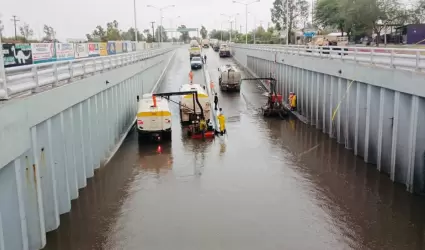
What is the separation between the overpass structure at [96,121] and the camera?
11.6 meters

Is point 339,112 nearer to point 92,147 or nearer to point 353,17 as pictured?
point 92,147

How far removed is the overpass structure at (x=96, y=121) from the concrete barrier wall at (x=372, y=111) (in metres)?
0.04

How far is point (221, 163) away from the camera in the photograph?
22828 millimetres

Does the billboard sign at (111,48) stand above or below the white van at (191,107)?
above

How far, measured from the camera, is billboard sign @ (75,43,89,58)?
1284 inches

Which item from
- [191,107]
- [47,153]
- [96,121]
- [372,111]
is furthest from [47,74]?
[191,107]

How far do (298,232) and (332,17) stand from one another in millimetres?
85489

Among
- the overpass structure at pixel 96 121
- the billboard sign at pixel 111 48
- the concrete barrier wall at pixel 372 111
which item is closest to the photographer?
the overpass structure at pixel 96 121

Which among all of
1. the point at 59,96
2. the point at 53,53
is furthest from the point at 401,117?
the point at 53,53

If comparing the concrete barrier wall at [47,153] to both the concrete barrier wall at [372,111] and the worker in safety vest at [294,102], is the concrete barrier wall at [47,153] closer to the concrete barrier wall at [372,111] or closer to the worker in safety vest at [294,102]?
the concrete barrier wall at [372,111]

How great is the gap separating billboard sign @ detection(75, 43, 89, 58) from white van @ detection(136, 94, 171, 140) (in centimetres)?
883

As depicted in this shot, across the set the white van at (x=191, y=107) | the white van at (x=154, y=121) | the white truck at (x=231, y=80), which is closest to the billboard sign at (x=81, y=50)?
the white van at (x=191, y=107)

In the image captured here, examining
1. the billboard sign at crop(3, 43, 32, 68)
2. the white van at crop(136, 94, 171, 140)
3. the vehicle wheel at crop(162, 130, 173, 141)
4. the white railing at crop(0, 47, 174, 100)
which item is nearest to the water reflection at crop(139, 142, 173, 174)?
the vehicle wheel at crop(162, 130, 173, 141)

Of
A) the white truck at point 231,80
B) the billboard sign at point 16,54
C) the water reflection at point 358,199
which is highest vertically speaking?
the billboard sign at point 16,54
